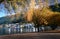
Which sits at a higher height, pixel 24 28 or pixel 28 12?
pixel 28 12

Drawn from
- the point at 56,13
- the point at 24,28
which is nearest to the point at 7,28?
the point at 24,28

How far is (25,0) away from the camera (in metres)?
4.51

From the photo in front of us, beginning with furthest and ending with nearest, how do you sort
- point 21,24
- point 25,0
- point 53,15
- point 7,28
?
point 21,24, point 53,15, point 7,28, point 25,0

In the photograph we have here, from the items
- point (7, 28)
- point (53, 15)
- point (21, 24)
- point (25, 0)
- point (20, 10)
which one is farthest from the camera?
point (21, 24)

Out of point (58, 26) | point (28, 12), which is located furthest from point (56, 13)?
point (28, 12)

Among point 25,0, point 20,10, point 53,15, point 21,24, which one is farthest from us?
point 21,24

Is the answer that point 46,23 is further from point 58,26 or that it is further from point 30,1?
point 30,1

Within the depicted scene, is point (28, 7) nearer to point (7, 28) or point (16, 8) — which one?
point (16, 8)

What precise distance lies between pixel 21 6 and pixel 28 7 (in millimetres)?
219

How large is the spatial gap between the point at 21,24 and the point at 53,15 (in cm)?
332

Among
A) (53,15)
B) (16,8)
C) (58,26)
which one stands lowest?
(58,26)

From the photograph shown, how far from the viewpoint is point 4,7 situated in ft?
15.5

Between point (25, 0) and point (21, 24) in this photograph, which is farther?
point (21, 24)

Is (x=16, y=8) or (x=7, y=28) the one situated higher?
(x=16, y=8)
